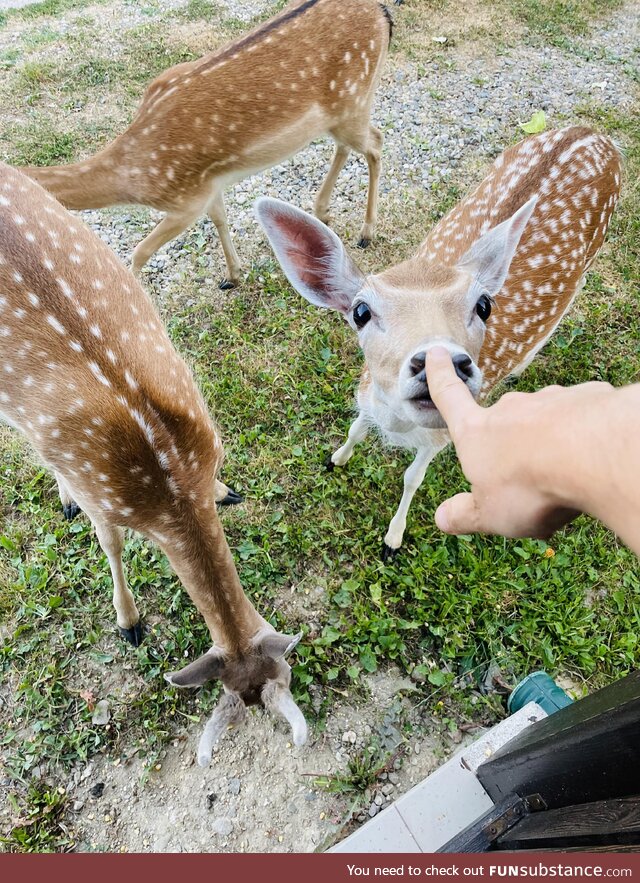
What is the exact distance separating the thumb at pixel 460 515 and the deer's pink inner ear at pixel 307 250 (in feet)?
4.60

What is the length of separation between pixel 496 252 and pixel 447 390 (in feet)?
4.18

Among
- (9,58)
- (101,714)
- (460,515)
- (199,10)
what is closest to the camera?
(460,515)

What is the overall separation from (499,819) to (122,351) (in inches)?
90.8

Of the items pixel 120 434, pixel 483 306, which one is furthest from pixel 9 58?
pixel 483 306

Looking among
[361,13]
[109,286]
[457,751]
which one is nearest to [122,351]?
[109,286]

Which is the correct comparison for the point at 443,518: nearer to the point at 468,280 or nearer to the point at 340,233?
the point at 468,280

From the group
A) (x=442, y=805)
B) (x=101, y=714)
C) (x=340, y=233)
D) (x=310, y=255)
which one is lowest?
(x=101, y=714)

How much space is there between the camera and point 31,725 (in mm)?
2623

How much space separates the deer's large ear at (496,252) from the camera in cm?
222

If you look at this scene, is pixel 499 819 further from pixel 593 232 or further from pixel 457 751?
pixel 593 232

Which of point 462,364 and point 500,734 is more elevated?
point 462,364

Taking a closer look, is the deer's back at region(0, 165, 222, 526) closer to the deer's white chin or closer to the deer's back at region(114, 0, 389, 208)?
the deer's white chin

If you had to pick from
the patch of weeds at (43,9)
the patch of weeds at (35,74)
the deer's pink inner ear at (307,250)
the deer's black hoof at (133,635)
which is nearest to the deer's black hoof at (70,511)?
the deer's black hoof at (133,635)

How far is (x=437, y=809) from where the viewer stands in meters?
2.30
